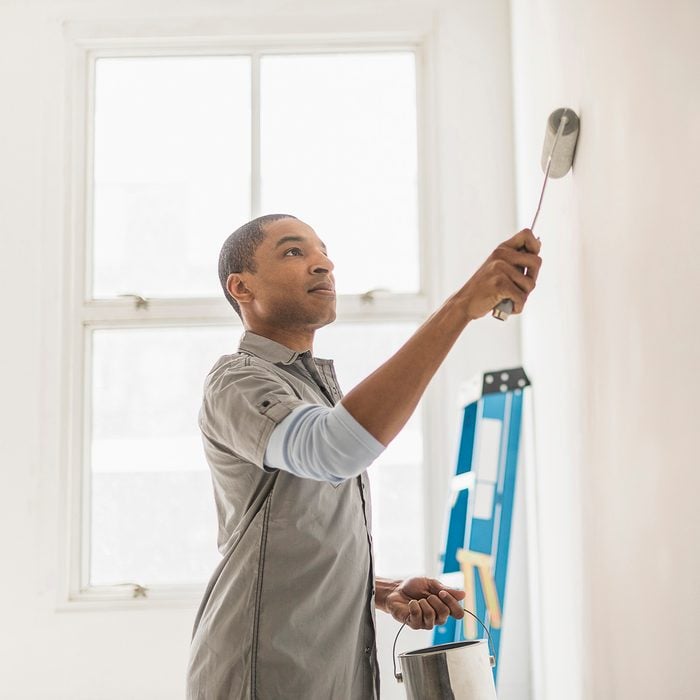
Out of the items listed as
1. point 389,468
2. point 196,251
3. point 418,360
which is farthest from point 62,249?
point 418,360

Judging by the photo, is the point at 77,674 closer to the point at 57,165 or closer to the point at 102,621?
the point at 102,621

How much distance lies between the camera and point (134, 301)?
2.96 meters

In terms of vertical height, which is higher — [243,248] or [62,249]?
[62,249]

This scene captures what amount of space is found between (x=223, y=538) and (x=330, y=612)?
219 mm

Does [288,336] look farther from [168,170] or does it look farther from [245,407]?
[168,170]

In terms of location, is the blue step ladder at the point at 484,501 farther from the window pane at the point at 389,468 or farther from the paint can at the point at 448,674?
the paint can at the point at 448,674

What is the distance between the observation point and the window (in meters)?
2.92

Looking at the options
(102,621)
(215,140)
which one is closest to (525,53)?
(215,140)

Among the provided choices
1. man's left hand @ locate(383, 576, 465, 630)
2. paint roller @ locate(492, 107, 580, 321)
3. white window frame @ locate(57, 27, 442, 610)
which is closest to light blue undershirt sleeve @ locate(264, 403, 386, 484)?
man's left hand @ locate(383, 576, 465, 630)

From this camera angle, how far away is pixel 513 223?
9.57ft

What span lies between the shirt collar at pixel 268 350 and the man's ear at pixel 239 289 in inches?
3.7

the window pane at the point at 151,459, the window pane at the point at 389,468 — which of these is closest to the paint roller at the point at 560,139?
the window pane at the point at 389,468

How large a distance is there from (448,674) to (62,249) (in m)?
2.06

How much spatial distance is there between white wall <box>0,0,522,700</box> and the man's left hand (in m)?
1.33
